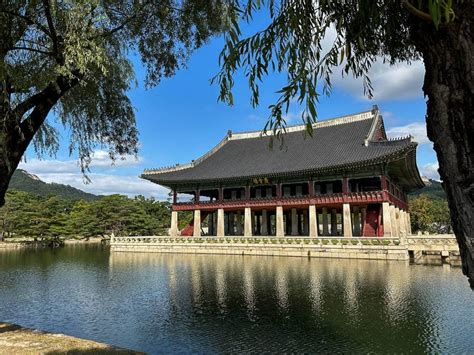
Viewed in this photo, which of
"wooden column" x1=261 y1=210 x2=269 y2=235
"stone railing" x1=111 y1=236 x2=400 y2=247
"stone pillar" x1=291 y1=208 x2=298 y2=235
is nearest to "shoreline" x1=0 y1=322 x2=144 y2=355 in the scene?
"stone railing" x1=111 y1=236 x2=400 y2=247

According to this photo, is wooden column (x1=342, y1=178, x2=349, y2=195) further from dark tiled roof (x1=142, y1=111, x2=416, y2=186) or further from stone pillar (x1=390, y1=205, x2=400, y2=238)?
stone pillar (x1=390, y1=205, x2=400, y2=238)

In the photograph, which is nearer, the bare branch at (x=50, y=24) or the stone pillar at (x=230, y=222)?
the bare branch at (x=50, y=24)

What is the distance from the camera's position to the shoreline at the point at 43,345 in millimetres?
6277

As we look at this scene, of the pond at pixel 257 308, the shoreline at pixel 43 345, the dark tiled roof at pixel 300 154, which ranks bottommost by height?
the pond at pixel 257 308

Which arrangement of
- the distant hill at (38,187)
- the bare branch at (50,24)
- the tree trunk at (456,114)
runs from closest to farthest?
the tree trunk at (456,114)
the bare branch at (50,24)
the distant hill at (38,187)

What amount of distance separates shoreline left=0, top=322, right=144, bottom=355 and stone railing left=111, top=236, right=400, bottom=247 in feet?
65.5

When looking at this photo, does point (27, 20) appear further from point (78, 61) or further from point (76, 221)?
point (76, 221)

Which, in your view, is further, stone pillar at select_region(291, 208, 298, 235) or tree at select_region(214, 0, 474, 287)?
stone pillar at select_region(291, 208, 298, 235)

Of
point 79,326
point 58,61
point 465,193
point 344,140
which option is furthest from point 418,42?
point 344,140

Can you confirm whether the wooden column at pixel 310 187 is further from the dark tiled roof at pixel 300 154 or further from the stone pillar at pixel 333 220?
the stone pillar at pixel 333 220

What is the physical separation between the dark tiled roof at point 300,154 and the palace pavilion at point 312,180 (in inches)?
3.5

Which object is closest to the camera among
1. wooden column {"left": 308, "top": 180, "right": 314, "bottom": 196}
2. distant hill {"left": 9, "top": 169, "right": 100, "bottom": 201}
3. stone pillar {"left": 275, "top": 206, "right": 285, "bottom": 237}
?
wooden column {"left": 308, "top": 180, "right": 314, "bottom": 196}

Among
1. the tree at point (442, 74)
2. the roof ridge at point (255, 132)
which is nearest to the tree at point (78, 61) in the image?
the tree at point (442, 74)

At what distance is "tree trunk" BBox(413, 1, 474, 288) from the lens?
212 centimetres
